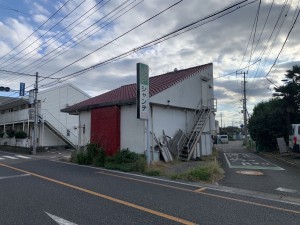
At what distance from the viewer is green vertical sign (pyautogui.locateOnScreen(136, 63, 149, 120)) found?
14.3 meters

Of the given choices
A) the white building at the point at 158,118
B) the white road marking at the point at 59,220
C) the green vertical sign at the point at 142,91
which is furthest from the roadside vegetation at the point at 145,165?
the white road marking at the point at 59,220

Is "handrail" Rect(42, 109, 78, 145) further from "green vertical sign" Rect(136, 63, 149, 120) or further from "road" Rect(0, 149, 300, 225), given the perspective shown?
"road" Rect(0, 149, 300, 225)

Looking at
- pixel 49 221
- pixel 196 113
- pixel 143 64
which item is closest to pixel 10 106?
pixel 196 113

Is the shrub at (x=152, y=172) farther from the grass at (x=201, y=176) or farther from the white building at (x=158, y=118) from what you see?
the white building at (x=158, y=118)

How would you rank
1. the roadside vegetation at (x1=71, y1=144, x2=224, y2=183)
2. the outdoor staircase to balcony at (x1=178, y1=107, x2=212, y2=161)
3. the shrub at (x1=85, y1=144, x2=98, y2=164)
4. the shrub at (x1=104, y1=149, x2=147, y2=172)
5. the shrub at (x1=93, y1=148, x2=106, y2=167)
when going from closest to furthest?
the roadside vegetation at (x1=71, y1=144, x2=224, y2=183), the shrub at (x1=104, y1=149, x2=147, y2=172), the shrub at (x1=93, y1=148, x2=106, y2=167), the shrub at (x1=85, y1=144, x2=98, y2=164), the outdoor staircase to balcony at (x1=178, y1=107, x2=212, y2=161)

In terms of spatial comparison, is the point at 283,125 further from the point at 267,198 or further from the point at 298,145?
the point at 267,198

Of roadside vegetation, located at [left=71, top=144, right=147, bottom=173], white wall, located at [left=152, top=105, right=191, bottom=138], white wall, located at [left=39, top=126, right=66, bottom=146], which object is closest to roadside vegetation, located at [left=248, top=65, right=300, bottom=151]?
white wall, located at [left=152, top=105, right=191, bottom=138]

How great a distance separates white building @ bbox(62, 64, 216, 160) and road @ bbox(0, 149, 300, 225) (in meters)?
7.25

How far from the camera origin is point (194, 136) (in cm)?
1936

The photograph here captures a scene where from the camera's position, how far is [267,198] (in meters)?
8.09

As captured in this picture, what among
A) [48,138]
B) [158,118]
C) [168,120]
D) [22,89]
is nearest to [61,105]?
[48,138]

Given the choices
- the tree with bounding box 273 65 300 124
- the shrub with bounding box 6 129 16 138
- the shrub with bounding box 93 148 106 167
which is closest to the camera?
the shrub with bounding box 93 148 106 167

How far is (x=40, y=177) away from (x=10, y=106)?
33.8 m

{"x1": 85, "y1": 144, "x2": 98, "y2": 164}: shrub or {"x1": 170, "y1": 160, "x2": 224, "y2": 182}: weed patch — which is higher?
{"x1": 85, "y1": 144, "x2": 98, "y2": 164}: shrub
